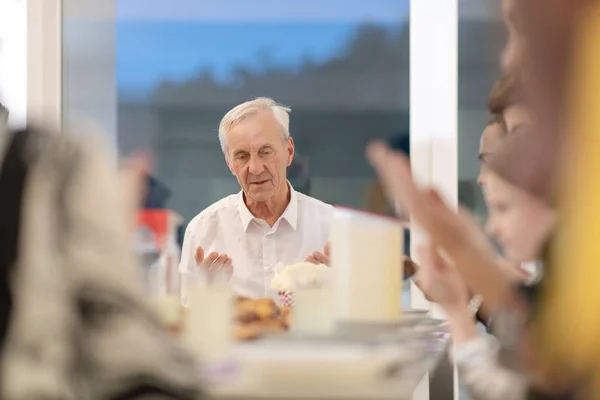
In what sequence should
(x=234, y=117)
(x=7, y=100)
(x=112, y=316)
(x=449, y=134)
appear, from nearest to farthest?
(x=112, y=316) → (x=7, y=100) → (x=449, y=134) → (x=234, y=117)

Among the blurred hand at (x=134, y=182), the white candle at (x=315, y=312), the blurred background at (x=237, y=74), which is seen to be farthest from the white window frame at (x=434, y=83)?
the blurred hand at (x=134, y=182)

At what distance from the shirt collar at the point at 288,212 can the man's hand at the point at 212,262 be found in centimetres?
23

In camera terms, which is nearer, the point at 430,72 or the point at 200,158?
the point at 430,72

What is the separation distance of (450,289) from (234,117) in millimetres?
734

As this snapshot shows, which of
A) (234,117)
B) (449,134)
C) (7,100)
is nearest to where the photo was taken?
(7,100)

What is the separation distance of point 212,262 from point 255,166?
299 millimetres

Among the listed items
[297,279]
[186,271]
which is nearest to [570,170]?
[186,271]

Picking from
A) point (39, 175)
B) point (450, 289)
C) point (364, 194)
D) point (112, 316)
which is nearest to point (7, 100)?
point (39, 175)

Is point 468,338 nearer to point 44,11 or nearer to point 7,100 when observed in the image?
point 7,100

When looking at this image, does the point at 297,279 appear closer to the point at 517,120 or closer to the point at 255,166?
the point at 255,166

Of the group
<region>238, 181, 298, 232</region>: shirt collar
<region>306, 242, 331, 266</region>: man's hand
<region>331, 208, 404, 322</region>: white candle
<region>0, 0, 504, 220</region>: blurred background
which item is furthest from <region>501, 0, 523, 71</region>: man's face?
<region>238, 181, 298, 232</region>: shirt collar

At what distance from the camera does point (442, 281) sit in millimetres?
995

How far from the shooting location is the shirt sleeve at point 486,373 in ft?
3.03

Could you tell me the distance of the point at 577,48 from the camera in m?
0.89
